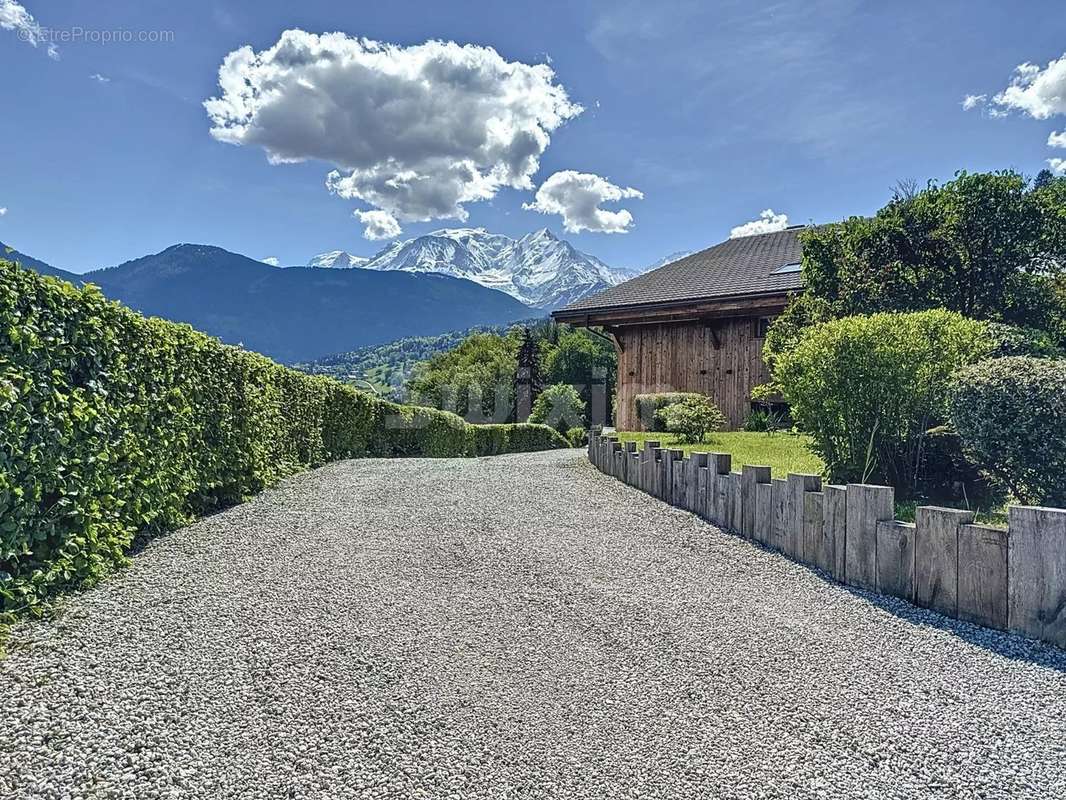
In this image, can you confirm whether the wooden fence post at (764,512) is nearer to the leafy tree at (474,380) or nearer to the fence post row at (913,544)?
the fence post row at (913,544)

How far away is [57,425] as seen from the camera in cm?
352

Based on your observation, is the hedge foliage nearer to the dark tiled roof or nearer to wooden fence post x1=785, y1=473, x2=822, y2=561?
wooden fence post x1=785, y1=473, x2=822, y2=561

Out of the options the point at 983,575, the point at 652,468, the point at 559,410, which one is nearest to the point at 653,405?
the point at 652,468

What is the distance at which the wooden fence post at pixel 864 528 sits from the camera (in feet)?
14.0

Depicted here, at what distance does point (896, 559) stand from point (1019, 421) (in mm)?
1815

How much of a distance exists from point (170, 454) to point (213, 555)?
101 cm

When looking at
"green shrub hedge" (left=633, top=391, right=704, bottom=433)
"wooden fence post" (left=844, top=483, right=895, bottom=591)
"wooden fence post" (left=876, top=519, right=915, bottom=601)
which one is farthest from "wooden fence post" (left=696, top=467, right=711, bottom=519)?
"green shrub hedge" (left=633, top=391, right=704, bottom=433)

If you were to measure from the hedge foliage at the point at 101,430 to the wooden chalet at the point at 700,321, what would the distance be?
13.1 meters

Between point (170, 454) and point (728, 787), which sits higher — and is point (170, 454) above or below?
above

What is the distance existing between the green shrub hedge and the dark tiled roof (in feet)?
11.4

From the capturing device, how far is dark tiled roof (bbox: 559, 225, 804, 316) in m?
17.1

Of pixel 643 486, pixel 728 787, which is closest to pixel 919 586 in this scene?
pixel 728 787

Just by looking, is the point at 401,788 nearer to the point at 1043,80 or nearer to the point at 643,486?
the point at 643,486

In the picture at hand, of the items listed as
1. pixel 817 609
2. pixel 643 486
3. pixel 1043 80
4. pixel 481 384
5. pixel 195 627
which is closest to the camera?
pixel 195 627
